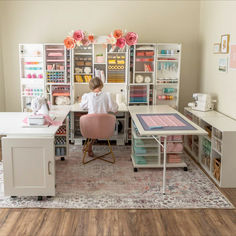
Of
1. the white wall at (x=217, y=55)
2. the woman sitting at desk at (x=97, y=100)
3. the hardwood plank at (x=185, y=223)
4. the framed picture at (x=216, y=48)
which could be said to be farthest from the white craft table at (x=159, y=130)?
the framed picture at (x=216, y=48)

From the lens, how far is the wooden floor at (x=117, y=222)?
3.18 meters

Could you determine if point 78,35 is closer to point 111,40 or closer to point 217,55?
point 111,40

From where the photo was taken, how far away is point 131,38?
18.8 feet

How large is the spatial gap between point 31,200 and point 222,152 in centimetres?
234

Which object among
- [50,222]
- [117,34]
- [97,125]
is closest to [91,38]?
[117,34]

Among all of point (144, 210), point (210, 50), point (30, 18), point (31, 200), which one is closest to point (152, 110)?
point (210, 50)

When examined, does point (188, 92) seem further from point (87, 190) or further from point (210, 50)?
point (87, 190)

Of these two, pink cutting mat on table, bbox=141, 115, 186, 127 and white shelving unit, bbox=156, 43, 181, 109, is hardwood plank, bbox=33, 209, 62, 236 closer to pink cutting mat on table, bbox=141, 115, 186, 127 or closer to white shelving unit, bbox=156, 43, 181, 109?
pink cutting mat on table, bbox=141, 115, 186, 127

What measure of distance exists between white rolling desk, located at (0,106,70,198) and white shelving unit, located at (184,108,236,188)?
207cm

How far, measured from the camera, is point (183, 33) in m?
6.36

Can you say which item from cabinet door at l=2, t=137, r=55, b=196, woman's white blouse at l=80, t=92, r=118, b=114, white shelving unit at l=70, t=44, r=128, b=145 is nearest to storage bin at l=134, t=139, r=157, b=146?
woman's white blouse at l=80, t=92, r=118, b=114

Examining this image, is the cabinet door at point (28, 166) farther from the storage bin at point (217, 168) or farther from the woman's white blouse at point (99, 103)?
the storage bin at point (217, 168)

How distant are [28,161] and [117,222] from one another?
1159 mm

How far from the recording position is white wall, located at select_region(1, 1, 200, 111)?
6191 mm
